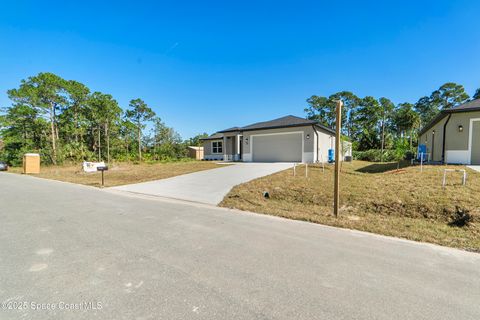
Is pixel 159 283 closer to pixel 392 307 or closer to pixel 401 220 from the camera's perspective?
pixel 392 307

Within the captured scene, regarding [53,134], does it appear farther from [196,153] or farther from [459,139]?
[459,139]

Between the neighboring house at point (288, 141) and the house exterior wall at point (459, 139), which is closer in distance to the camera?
the house exterior wall at point (459, 139)

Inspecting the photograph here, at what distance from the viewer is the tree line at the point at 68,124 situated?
80.4 ft

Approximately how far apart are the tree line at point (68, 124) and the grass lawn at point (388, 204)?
996 inches

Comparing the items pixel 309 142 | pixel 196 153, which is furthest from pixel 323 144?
pixel 196 153

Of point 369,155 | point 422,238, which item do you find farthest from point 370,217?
point 369,155

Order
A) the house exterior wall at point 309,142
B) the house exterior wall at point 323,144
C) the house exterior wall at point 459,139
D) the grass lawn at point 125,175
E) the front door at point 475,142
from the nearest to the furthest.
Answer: the front door at point 475,142
the house exterior wall at point 459,139
the grass lawn at point 125,175
the house exterior wall at point 309,142
the house exterior wall at point 323,144

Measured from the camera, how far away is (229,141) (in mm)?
22375

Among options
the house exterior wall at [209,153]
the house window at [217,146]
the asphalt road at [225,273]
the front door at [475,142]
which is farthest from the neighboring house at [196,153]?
the asphalt road at [225,273]

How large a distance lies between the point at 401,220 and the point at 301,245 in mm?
3338

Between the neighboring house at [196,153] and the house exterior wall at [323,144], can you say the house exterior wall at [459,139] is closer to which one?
the house exterior wall at [323,144]

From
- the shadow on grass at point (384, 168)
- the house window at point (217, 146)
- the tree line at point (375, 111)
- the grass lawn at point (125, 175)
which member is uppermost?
the tree line at point (375, 111)

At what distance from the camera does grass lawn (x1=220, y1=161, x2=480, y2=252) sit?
14.5 ft

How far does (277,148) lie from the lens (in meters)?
17.4
